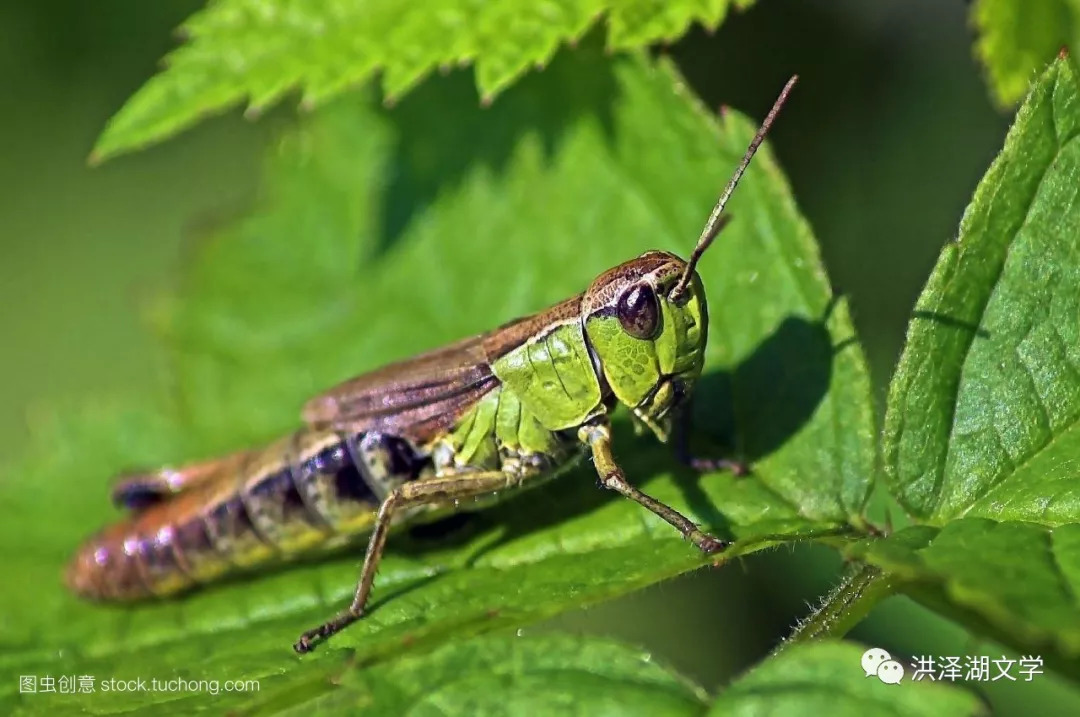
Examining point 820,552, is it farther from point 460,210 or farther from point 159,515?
point 159,515

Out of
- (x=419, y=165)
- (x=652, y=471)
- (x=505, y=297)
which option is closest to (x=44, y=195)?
(x=419, y=165)

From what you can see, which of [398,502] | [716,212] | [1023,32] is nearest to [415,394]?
[398,502]

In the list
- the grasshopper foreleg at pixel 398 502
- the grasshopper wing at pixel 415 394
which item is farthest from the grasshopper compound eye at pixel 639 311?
the grasshopper foreleg at pixel 398 502

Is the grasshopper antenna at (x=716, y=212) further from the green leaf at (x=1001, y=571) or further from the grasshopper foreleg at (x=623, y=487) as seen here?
the green leaf at (x=1001, y=571)

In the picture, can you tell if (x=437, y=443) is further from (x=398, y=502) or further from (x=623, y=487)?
(x=623, y=487)

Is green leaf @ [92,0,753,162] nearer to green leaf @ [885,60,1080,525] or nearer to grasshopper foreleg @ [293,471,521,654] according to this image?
green leaf @ [885,60,1080,525]

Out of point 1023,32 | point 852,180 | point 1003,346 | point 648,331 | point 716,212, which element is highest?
point 852,180
